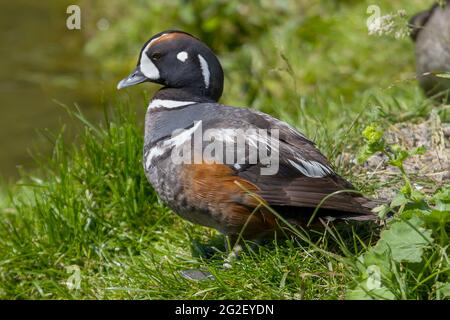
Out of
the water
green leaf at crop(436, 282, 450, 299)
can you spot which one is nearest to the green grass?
green leaf at crop(436, 282, 450, 299)

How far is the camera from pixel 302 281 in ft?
11.3

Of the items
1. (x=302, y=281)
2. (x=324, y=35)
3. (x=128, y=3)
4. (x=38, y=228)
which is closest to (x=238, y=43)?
(x=324, y=35)

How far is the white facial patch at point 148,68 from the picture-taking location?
440cm

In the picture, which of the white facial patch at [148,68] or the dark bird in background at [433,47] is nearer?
the white facial patch at [148,68]

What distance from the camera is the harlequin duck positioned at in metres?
3.72

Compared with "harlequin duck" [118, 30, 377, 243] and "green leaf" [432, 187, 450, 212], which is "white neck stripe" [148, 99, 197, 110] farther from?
"green leaf" [432, 187, 450, 212]

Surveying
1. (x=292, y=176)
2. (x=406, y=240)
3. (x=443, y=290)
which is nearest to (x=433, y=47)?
(x=292, y=176)

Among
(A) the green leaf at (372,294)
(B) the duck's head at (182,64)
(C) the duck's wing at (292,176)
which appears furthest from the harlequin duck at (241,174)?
(A) the green leaf at (372,294)

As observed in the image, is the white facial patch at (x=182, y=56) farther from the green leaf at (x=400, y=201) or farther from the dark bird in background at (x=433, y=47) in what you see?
the dark bird in background at (x=433, y=47)

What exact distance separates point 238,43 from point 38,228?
4.10 meters

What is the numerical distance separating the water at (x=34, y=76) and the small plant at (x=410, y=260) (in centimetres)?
451

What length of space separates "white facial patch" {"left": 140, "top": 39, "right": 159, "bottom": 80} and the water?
3.09 m

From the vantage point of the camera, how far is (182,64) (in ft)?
14.3

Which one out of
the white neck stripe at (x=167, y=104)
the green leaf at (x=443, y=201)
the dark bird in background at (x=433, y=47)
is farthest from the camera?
the dark bird in background at (x=433, y=47)
